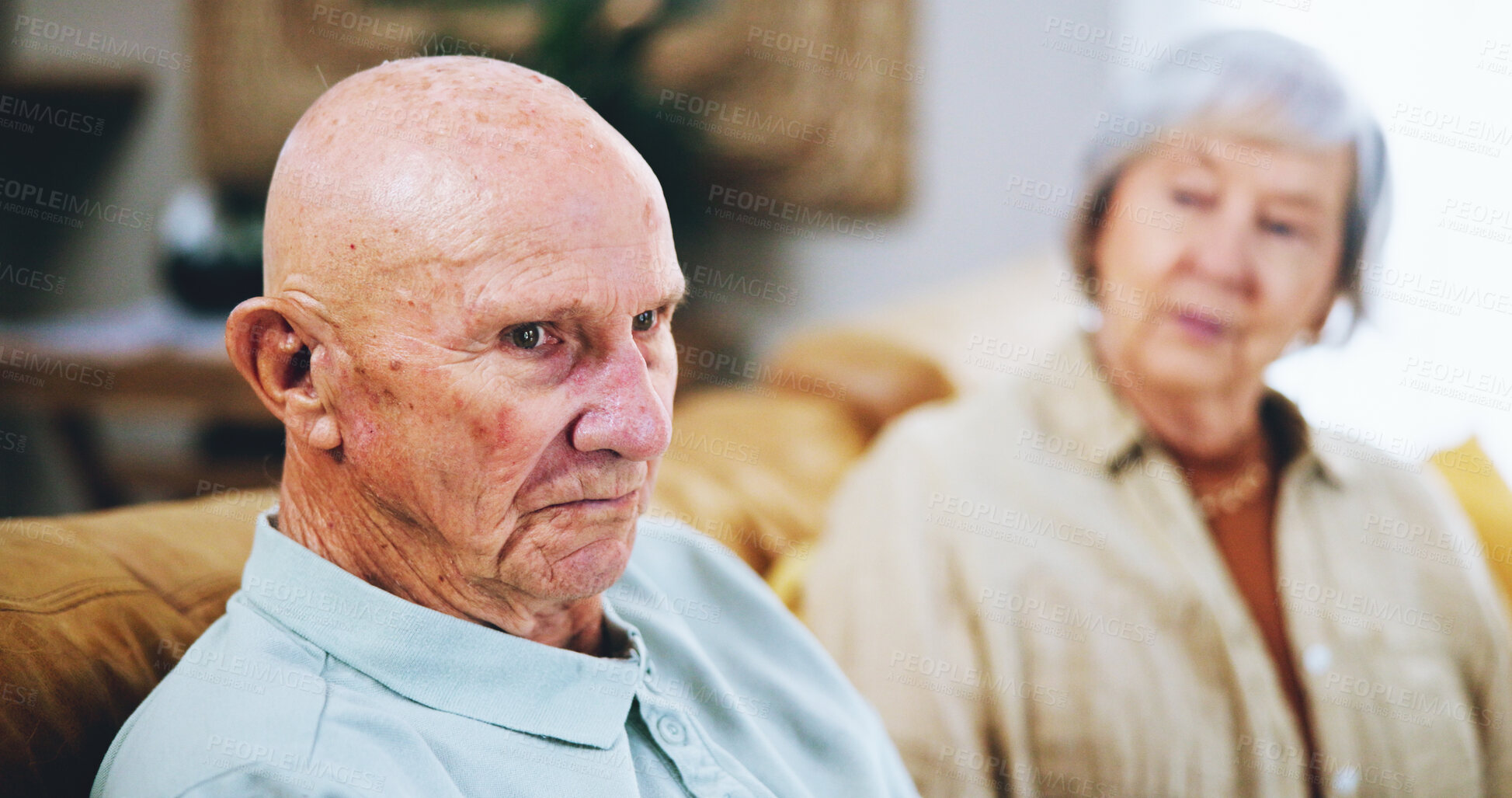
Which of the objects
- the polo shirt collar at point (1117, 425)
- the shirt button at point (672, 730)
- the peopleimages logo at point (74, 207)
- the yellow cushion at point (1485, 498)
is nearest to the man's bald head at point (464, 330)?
the shirt button at point (672, 730)

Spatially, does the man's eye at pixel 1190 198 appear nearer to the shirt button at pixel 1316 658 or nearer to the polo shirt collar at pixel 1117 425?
the polo shirt collar at pixel 1117 425

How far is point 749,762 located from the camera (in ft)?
2.93

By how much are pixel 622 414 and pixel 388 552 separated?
0.20 meters

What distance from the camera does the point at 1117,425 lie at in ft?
5.10

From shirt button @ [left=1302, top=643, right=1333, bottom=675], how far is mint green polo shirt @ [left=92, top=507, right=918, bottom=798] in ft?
2.80

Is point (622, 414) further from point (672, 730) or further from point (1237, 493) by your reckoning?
point (1237, 493)

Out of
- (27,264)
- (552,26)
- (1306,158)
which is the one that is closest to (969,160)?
(552,26)

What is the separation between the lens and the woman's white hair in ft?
4.85

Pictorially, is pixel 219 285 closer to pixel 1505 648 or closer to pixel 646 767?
pixel 646 767

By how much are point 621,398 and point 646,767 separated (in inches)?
10.9

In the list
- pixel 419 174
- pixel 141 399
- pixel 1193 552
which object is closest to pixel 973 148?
pixel 1193 552

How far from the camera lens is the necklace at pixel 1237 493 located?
1.55 meters

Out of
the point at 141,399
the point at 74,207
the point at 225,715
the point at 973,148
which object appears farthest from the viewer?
the point at 74,207

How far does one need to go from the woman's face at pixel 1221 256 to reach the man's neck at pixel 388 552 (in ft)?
3.44
